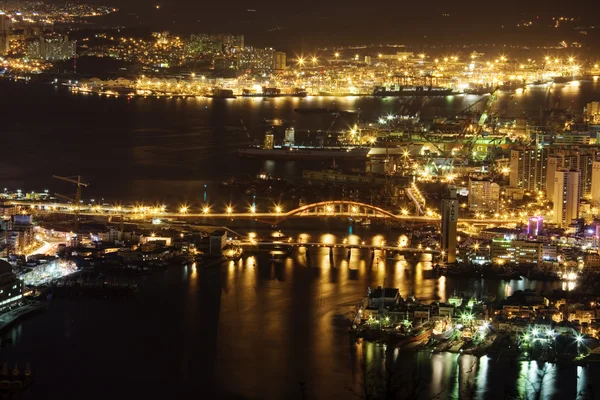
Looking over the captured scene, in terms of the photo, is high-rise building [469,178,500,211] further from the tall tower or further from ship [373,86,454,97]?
ship [373,86,454,97]

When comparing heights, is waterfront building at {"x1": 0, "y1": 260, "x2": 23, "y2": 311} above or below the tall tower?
below

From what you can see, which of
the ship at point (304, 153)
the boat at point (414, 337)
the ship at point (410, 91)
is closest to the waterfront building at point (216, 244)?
the boat at point (414, 337)

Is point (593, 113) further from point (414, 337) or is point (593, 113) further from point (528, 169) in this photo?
point (414, 337)

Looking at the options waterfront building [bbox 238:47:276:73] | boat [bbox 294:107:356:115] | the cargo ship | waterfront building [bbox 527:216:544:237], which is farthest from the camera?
waterfront building [bbox 238:47:276:73]

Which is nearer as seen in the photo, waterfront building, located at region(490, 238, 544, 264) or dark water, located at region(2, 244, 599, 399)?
dark water, located at region(2, 244, 599, 399)

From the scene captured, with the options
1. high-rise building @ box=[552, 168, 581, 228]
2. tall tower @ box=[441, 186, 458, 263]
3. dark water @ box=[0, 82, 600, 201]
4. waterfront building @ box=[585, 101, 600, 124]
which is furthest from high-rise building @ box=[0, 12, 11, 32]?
tall tower @ box=[441, 186, 458, 263]

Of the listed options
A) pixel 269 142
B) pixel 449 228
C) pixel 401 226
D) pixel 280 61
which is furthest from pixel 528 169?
pixel 280 61
